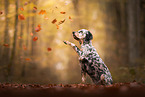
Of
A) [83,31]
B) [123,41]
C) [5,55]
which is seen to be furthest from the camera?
[123,41]

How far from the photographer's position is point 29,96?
2.12 meters

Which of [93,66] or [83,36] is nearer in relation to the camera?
[93,66]

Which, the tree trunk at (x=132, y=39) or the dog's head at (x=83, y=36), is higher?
the tree trunk at (x=132, y=39)

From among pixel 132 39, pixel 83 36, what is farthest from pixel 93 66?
pixel 132 39

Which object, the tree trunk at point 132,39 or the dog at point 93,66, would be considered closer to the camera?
the dog at point 93,66

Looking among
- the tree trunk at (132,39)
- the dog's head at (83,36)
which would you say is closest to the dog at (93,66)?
the dog's head at (83,36)

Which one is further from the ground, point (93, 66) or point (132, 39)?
point (132, 39)

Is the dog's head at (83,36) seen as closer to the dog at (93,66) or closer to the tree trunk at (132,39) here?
the dog at (93,66)

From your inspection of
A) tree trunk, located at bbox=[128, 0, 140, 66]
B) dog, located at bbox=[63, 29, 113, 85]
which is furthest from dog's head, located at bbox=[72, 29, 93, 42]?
tree trunk, located at bbox=[128, 0, 140, 66]

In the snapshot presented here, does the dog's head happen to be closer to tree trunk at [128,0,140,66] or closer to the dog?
the dog

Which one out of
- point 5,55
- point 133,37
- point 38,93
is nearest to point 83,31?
point 38,93

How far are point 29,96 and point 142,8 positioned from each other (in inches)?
689

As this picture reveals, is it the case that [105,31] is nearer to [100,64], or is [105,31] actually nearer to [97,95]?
[100,64]

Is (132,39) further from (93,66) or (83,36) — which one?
(93,66)
